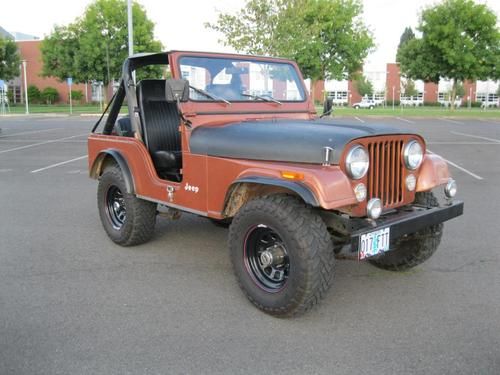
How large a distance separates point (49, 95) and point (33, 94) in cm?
174

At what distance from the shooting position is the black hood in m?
3.22

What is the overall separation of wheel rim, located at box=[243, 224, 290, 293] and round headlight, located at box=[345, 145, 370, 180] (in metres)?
0.66

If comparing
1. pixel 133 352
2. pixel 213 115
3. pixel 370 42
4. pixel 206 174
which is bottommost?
pixel 133 352

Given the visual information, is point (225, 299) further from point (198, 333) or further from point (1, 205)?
point (1, 205)

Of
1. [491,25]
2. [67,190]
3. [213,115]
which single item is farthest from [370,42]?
[213,115]

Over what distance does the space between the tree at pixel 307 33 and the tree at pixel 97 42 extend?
13.4m

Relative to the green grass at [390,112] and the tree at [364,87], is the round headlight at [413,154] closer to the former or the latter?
the green grass at [390,112]

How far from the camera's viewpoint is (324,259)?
3109 mm

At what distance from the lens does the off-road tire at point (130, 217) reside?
473 centimetres

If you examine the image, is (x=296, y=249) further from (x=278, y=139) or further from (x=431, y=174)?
(x=431, y=174)

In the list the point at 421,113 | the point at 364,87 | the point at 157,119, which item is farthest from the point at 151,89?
the point at 364,87

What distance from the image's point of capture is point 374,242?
3.19 meters

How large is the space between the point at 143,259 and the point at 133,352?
5.77ft

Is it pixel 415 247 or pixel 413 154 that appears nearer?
pixel 413 154
